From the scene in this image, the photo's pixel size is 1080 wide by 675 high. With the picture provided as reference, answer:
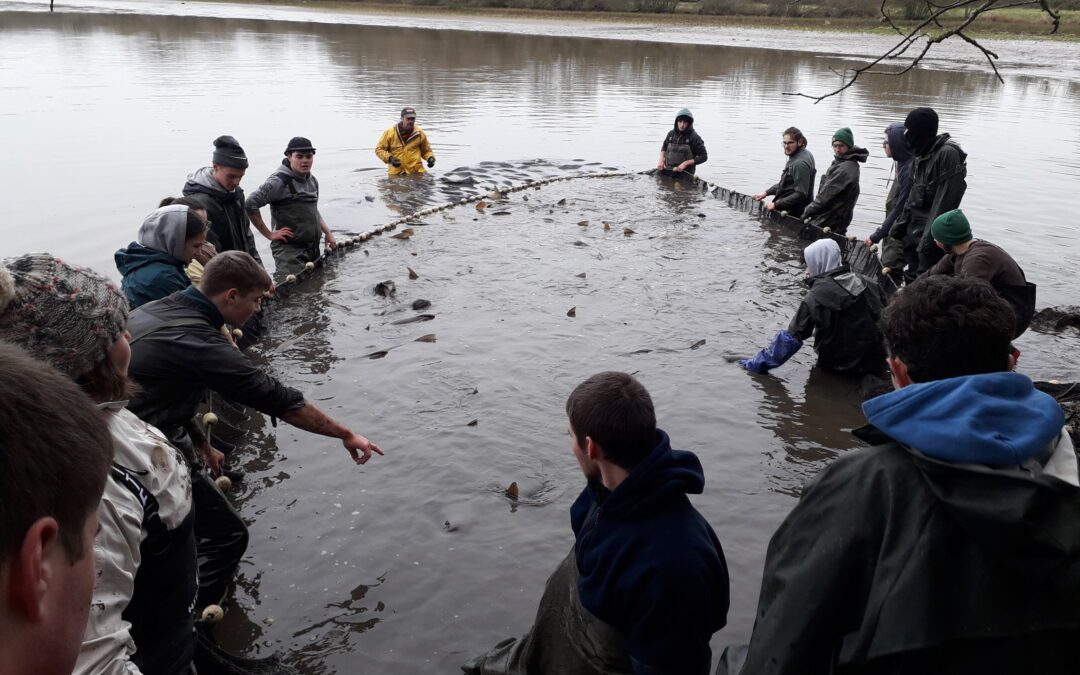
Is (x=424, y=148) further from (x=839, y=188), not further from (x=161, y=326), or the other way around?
(x=161, y=326)

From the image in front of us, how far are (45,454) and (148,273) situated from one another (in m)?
4.03

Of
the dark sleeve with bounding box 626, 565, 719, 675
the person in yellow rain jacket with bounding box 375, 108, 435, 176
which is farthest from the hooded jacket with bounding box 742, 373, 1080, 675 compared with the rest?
the person in yellow rain jacket with bounding box 375, 108, 435, 176

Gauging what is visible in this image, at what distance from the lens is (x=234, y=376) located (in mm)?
3600

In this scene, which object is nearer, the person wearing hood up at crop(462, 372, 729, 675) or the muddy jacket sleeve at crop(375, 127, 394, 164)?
the person wearing hood up at crop(462, 372, 729, 675)

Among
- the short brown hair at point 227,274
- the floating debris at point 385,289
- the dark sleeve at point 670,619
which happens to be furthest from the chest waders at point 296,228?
the dark sleeve at point 670,619

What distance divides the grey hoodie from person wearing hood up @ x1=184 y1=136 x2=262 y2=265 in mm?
1642

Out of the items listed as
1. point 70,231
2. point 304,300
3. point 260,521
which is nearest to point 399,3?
point 70,231

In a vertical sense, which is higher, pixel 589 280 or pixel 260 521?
pixel 589 280

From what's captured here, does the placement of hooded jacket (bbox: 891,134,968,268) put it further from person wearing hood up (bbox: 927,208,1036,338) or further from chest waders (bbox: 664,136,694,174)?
chest waders (bbox: 664,136,694,174)

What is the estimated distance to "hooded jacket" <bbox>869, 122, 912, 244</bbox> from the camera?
831cm

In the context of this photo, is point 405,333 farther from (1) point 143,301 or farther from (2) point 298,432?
(1) point 143,301

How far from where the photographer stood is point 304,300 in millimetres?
8062

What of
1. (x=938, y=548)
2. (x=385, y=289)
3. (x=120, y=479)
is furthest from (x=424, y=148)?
(x=938, y=548)

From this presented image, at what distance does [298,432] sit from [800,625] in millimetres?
4414
